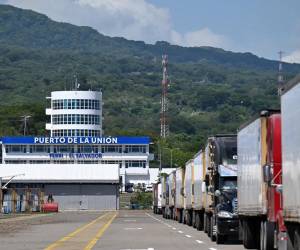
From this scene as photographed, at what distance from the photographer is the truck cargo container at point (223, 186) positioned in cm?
2965

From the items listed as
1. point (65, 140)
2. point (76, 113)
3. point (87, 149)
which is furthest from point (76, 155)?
point (76, 113)

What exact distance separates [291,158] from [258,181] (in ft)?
17.5

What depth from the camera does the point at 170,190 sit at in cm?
6925

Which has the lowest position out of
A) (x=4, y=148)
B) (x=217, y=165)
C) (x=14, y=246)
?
(x=14, y=246)

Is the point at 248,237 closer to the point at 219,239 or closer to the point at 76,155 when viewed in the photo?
the point at 219,239

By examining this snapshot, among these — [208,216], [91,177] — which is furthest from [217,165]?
[91,177]

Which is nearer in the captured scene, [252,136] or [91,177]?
[252,136]

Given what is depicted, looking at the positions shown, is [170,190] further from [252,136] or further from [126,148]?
[126,148]

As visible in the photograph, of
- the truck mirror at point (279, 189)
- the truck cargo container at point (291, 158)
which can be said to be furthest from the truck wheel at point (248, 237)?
the truck cargo container at point (291, 158)

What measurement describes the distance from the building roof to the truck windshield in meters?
104

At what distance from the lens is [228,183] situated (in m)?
30.0

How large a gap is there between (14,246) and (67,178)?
349 ft

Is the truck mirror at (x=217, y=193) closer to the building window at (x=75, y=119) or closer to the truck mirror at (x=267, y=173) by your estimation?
the truck mirror at (x=267, y=173)

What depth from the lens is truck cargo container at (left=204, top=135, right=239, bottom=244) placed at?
2965 cm
